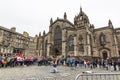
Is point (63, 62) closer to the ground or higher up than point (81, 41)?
closer to the ground

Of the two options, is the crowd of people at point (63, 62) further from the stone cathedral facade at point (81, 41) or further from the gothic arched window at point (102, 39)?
the gothic arched window at point (102, 39)

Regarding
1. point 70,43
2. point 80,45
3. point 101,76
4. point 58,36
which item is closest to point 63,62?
point 80,45

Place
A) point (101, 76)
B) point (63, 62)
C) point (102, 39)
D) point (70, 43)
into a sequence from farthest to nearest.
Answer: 1. point (102, 39)
2. point (70, 43)
3. point (63, 62)
4. point (101, 76)

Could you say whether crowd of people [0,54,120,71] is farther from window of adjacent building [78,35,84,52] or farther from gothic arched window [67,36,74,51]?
gothic arched window [67,36,74,51]

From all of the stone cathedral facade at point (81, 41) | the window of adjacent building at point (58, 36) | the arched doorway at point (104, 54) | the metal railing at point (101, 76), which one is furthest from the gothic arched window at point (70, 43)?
the metal railing at point (101, 76)

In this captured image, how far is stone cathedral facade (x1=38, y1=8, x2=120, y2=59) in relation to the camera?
36.2 meters

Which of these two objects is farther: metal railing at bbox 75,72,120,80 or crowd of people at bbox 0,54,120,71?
crowd of people at bbox 0,54,120,71

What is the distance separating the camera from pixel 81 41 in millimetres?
36562

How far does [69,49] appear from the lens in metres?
38.7

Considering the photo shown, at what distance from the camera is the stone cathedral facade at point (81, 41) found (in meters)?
36.2

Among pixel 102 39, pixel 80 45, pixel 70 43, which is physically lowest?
pixel 80 45

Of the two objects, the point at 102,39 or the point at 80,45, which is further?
the point at 102,39

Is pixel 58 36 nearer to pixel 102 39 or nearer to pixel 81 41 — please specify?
pixel 81 41

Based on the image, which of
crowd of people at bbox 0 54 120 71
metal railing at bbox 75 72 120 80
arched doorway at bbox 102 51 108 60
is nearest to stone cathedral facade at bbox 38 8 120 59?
arched doorway at bbox 102 51 108 60
